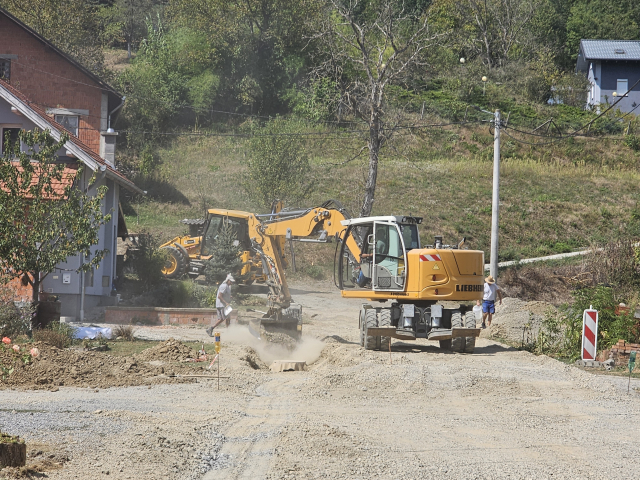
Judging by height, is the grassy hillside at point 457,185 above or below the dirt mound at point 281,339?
above

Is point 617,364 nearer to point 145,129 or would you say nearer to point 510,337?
point 510,337

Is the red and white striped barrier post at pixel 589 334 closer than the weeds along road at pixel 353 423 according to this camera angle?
No

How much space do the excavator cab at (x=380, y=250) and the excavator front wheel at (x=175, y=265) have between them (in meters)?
13.4

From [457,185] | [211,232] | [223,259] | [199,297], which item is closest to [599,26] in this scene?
[457,185]

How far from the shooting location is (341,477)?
8.02 meters

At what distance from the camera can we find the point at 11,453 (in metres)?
7.29

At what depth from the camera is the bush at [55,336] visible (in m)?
16.2

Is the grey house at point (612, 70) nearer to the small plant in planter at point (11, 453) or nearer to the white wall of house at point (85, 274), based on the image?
the white wall of house at point (85, 274)

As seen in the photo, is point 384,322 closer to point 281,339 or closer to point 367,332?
point 367,332

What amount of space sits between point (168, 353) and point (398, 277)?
5.57 m

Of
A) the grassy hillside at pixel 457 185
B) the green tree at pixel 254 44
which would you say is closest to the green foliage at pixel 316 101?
the green tree at pixel 254 44

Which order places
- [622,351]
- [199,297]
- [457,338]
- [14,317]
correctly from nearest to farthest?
[622,351] < [14,317] < [457,338] < [199,297]

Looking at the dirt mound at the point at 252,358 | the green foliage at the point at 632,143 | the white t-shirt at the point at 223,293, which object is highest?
the green foliage at the point at 632,143

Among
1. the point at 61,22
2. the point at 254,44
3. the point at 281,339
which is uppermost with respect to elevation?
the point at 254,44
